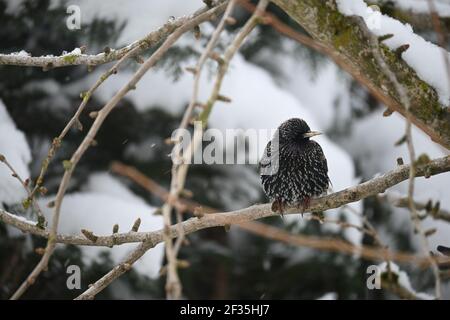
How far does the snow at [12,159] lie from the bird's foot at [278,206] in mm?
1903

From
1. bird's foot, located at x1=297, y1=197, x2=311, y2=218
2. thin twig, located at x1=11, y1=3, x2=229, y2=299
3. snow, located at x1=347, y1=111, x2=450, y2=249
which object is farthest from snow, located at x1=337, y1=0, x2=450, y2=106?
snow, located at x1=347, y1=111, x2=450, y2=249

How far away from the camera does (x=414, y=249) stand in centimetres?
540

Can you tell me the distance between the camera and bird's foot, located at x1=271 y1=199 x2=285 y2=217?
11.1 feet

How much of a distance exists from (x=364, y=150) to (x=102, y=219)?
276 centimetres

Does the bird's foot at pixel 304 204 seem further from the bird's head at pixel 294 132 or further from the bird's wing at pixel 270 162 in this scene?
the bird's head at pixel 294 132

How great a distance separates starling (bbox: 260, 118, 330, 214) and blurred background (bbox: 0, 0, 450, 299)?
1.31m

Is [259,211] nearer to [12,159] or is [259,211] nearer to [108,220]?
[108,220]

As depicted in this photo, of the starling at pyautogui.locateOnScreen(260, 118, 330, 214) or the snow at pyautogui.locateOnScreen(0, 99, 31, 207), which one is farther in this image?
the snow at pyautogui.locateOnScreen(0, 99, 31, 207)

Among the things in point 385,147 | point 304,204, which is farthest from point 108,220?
point 385,147

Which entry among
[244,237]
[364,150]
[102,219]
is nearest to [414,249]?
[364,150]

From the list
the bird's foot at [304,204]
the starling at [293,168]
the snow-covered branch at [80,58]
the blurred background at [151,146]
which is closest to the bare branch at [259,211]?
the bird's foot at [304,204]

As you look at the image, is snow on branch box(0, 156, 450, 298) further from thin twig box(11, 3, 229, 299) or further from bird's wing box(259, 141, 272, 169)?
thin twig box(11, 3, 229, 299)

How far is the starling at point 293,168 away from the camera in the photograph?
3500mm
